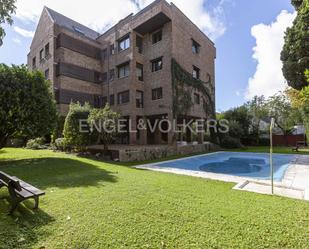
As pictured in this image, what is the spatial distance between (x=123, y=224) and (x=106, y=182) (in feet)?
11.3

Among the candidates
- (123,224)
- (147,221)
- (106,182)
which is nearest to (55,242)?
(123,224)

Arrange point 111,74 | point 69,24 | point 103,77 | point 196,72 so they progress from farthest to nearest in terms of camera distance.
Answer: point 69,24 → point 103,77 → point 196,72 → point 111,74

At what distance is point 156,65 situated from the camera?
68.1 ft

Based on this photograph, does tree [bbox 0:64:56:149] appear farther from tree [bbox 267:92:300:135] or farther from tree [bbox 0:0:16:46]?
tree [bbox 267:92:300:135]

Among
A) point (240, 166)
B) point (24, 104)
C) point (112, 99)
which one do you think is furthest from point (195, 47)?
point (24, 104)

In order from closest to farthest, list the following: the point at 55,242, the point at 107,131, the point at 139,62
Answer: the point at 55,242, the point at 107,131, the point at 139,62

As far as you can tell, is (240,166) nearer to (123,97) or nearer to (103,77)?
(123,97)

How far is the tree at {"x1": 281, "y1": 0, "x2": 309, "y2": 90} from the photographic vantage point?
551 inches

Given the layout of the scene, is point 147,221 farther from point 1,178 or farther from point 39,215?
point 1,178

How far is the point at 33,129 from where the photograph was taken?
38.9ft

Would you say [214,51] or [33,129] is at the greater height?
[214,51]

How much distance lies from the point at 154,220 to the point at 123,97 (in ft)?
60.9

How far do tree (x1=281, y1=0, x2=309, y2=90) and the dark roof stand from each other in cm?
2219

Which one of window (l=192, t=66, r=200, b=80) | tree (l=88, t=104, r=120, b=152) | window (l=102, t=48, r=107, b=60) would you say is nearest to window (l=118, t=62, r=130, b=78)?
window (l=102, t=48, r=107, b=60)
